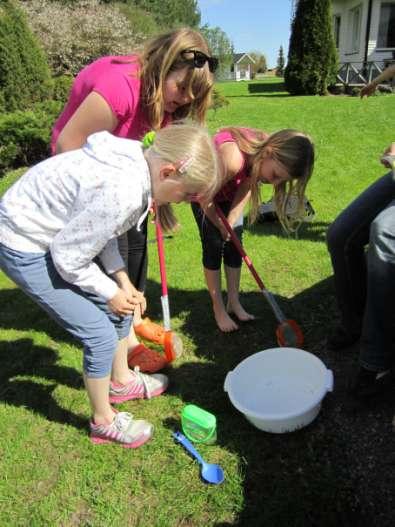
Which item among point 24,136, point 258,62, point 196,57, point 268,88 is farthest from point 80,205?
point 258,62

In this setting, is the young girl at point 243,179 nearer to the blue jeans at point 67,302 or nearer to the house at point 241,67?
the blue jeans at point 67,302

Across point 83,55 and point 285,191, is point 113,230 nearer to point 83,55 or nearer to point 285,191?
point 285,191

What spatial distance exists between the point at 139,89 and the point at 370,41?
16.2m

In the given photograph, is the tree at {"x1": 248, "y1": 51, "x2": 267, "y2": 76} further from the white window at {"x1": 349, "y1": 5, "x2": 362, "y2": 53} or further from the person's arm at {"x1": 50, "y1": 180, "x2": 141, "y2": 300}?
the person's arm at {"x1": 50, "y1": 180, "x2": 141, "y2": 300}

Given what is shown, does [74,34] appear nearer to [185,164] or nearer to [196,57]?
[196,57]

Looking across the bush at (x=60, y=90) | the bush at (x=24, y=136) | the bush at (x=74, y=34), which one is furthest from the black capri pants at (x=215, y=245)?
the bush at (x=74, y=34)

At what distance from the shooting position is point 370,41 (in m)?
15.2

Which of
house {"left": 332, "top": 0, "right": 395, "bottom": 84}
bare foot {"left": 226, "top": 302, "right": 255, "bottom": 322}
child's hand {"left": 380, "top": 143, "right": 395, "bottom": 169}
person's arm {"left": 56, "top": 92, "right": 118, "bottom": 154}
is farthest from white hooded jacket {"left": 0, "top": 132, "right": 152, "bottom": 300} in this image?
house {"left": 332, "top": 0, "right": 395, "bottom": 84}

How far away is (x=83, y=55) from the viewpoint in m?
17.5

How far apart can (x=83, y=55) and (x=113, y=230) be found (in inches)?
722

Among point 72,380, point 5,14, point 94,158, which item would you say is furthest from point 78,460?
point 5,14

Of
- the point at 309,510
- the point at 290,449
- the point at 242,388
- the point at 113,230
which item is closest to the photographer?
the point at 113,230

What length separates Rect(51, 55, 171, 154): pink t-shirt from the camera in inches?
74.0

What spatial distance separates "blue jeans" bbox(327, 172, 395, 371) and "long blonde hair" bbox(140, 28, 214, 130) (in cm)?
98
